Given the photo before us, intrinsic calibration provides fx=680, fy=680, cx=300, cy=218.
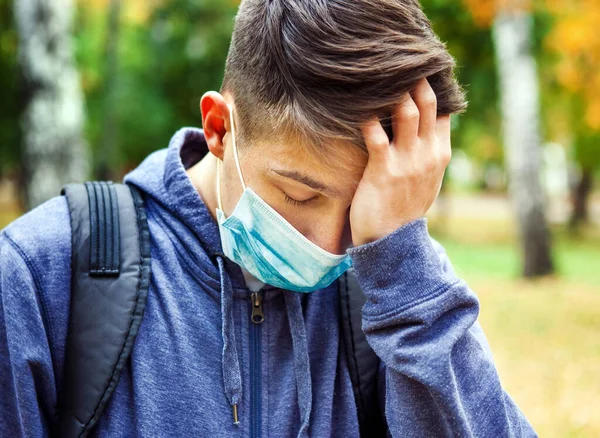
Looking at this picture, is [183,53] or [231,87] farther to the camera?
[183,53]

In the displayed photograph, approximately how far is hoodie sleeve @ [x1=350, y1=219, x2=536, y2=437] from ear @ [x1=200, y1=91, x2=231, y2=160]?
462 millimetres

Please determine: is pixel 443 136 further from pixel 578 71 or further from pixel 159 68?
pixel 159 68

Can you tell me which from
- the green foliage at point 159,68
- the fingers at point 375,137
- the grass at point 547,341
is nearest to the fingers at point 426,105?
the fingers at point 375,137

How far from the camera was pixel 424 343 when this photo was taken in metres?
1.55

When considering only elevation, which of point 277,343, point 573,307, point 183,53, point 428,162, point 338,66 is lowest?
point 573,307

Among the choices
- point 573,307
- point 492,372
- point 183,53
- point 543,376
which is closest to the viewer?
point 492,372

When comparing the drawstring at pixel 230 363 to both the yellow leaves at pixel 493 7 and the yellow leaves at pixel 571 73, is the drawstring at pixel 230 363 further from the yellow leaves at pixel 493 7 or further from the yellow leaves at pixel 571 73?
the yellow leaves at pixel 571 73

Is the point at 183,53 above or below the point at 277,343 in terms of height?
above

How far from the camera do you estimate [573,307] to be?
9.00 metres

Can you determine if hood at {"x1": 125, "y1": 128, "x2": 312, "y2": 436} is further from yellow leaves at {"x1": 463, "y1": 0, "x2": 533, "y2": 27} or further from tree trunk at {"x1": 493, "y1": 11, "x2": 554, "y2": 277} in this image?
yellow leaves at {"x1": 463, "y1": 0, "x2": 533, "y2": 27}

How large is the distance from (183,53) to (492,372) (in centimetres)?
2173

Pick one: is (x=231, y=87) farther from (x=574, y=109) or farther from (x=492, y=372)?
(x=574, y=109)

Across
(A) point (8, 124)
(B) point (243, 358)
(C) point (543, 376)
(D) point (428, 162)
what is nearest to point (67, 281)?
(B) point (243, 358)

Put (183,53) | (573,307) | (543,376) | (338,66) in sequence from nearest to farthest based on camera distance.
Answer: (338,66) < (543,376) < (573,307) < (183,53)
